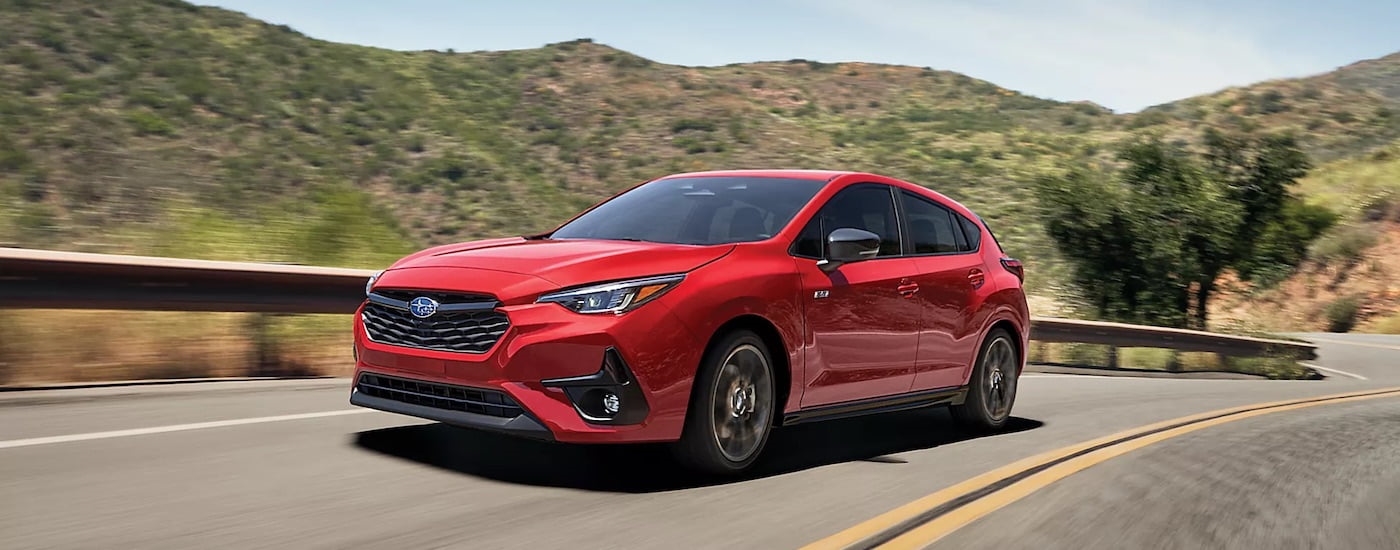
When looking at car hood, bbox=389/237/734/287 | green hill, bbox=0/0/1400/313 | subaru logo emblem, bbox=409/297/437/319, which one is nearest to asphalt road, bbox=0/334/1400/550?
subaru logo emblem, bbox=409/297/437/319

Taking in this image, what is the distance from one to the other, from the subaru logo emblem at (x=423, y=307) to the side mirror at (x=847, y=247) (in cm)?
206

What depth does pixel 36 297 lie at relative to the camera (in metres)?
8.23

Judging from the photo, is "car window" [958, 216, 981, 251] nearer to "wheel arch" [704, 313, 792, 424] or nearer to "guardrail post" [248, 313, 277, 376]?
"wheel arch" [704, 313, 792, 424]

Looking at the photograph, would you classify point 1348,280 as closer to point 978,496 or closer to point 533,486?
point 978,496

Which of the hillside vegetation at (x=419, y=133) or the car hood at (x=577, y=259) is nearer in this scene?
the car hood at (x=577, y=259)

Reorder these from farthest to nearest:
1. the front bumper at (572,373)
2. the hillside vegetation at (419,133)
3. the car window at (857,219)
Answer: the hillside vegetation at (419,133), the car window at (857,219), the front bumper at (572,373)

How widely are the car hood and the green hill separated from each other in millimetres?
6110

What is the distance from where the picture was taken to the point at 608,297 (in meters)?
5.87

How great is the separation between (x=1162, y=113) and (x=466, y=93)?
38.8 metres

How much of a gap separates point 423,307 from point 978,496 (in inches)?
111

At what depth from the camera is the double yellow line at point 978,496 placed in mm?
5461

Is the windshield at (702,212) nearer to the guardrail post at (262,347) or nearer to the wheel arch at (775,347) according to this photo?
the wheel arch at (775,347)

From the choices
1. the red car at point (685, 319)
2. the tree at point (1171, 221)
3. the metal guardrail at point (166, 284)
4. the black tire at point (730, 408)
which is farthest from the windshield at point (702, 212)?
the tree at point (1171, 221)

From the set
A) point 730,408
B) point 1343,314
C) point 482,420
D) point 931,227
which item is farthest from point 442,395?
point 1343,314
